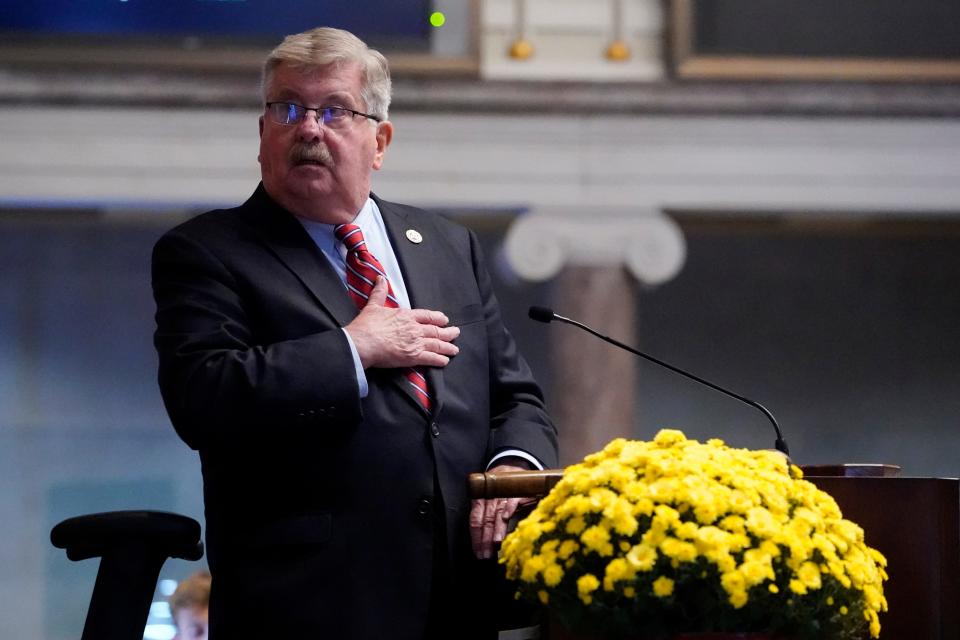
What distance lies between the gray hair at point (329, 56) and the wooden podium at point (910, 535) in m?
0.73

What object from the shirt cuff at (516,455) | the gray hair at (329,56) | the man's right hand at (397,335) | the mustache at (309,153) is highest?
the gray hair at (329,56)

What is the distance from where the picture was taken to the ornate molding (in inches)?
173

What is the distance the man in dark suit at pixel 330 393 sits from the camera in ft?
6.75

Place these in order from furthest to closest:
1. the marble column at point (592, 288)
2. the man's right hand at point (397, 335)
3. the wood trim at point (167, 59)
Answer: the marble column at point (592, 288)
the wood trim at point (167, 59)
the man's right hand at point (397, 335)

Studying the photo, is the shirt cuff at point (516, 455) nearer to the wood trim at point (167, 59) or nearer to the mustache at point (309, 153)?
the mustache at point (309, 153)

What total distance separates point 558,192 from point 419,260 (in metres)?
2.10

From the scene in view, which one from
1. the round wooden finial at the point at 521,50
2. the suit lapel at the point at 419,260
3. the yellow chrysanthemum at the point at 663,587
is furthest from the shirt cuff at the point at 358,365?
the round wooden finial at the point at 521,50

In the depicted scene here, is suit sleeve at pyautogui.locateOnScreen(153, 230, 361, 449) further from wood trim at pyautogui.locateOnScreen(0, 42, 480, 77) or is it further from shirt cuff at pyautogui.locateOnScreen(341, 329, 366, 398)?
wood trim at pyautogui.locateOnScreen(0, 42, 480, 77)

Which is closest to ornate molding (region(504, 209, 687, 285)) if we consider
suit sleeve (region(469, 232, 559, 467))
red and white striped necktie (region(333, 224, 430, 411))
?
suit sleeve (region(469, 232, 559, 467))

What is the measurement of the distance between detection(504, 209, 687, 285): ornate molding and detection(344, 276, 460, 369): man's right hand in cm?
217

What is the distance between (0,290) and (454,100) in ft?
5.32

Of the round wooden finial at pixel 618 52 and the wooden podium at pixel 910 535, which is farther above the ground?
the round wooden finial at pixel 618 52

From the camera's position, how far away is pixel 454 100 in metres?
4.34

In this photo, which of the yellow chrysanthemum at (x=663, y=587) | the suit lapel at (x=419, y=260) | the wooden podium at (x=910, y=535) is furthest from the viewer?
the suit lapel at (x=419, y=260)
